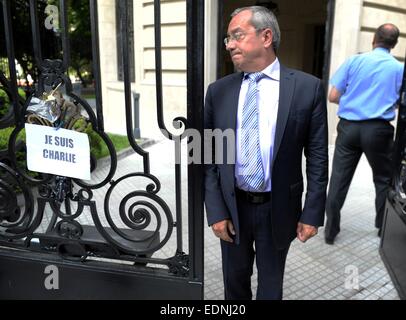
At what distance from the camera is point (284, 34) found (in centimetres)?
1269

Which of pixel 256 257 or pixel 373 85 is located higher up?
pixel 373 85

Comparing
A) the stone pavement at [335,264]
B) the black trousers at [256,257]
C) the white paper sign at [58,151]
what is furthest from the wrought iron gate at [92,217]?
the stone pavement at [335,264]

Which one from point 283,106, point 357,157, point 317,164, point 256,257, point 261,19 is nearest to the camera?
point 261,19

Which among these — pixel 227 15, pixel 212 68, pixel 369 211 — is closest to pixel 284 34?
pixel 227 15

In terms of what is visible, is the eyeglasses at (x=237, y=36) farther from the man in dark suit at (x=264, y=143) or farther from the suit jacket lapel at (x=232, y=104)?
the suit jacket lapel at (x=232, y=104)

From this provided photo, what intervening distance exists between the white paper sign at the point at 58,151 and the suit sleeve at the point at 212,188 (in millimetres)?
654

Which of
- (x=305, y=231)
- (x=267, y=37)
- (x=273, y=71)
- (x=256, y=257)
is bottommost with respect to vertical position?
(x=256, y=257)

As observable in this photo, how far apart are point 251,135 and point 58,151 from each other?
1049mm

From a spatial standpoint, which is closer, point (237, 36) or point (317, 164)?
point (237, 36)

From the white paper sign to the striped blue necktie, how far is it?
2.77 feet

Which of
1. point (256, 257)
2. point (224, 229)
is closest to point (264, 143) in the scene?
point (224, 229)

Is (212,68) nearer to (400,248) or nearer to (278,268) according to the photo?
(400,248)

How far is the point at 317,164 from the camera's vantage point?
2123 mm

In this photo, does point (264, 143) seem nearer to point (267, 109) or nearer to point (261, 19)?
point (267, 109)
